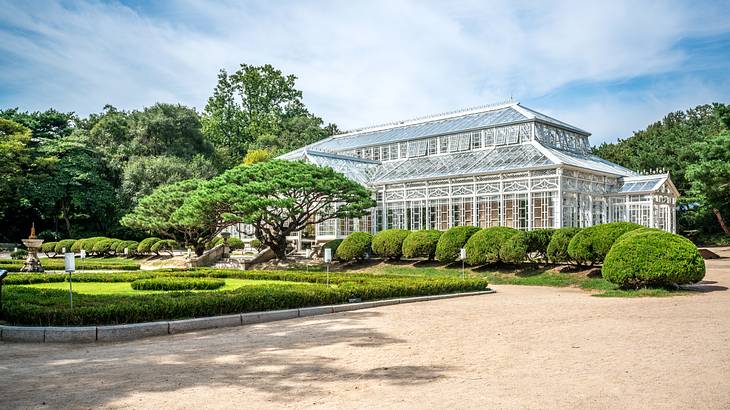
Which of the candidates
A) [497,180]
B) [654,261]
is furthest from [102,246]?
[654,261]

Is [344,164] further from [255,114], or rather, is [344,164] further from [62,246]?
[255,114]

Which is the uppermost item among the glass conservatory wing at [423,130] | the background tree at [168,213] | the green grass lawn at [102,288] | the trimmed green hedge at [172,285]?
the glass conservatory wing at [423,130]

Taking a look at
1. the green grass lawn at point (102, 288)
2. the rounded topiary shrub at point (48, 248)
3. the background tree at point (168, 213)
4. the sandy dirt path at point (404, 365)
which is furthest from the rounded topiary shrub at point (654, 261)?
the rounded topiary shrub at point (48, 248)

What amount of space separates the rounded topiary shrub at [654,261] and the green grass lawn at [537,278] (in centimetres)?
39

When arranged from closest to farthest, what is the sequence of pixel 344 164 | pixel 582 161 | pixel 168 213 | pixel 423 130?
pixel 582 161 → pixel 168 213 → pixel 344 164 → pixel 423 130

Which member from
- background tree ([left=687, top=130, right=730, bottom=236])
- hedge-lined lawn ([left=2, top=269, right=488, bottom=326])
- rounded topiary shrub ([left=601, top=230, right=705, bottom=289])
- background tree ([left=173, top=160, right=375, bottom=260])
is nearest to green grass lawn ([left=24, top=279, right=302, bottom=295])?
hedge-lined lawn ([left=2, top=269, right=488, bottom=326])

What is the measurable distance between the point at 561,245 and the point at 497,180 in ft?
30.0

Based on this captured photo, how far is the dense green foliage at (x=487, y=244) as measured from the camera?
22.5 m

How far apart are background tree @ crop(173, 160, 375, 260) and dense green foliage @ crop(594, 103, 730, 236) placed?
16.9 meters

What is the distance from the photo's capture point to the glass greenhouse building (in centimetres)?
2816

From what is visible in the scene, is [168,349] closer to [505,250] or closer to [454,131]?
[505,250]

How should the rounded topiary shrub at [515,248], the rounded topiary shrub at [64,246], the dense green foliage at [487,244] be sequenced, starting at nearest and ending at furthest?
the rounded topiary shrub at [515,248]
the dense green foliage at [487,244]
the rounded topiary shrub at [64,246]

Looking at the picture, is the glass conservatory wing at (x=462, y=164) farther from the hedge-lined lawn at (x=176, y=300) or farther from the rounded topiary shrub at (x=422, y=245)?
the hedge-lined lawn at (x=176, y=300)

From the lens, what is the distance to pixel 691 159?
39.5m
